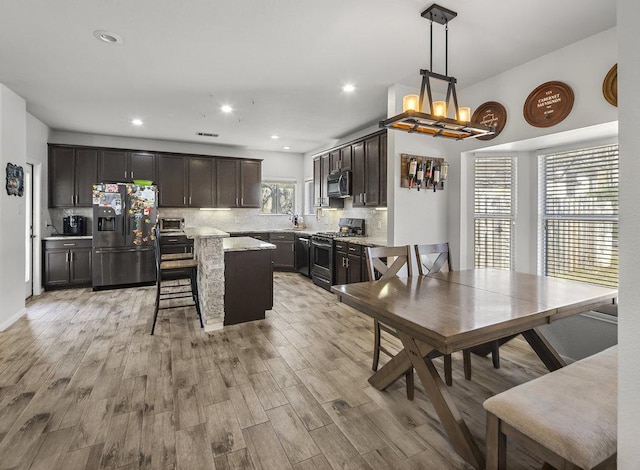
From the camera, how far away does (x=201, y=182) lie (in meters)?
6.53

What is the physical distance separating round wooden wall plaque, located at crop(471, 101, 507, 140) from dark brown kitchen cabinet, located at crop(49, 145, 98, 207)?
20.0 feet

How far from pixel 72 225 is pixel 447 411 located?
6.30 m

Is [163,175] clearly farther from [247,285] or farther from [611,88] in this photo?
[611,88]

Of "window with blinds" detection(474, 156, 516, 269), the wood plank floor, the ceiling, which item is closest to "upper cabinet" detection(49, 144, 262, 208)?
the ceiling

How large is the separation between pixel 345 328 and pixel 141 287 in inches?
155

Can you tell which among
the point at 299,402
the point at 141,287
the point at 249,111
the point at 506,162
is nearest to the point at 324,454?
the point at 299,402

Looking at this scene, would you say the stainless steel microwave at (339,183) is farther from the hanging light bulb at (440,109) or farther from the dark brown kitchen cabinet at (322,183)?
the hanging light bulb at (440,109)

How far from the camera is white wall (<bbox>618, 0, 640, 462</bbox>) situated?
0.83 metres

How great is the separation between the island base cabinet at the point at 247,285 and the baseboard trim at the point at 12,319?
2391 mm

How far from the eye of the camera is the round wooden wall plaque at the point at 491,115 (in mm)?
3385

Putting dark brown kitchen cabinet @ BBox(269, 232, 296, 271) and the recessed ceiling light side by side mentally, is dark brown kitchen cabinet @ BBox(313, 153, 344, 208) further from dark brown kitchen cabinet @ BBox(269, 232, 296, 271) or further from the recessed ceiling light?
the recessed ceiling light

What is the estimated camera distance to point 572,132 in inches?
112

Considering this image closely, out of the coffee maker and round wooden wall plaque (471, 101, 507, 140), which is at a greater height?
round wooden wall plaque (471, 101, 507, 140)

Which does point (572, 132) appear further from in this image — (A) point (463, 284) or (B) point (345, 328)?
(B) point (345, 328)
